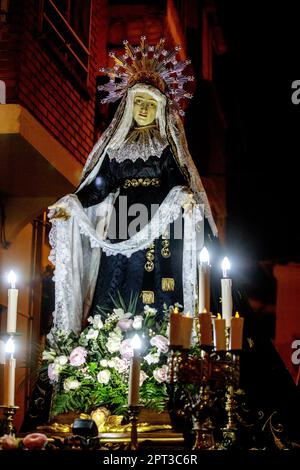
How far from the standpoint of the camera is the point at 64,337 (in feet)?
22.8

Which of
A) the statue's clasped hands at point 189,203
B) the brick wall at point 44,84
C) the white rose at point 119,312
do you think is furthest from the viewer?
the brick wall at point 44,84

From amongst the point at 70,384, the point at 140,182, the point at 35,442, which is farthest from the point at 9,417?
the point at 140,182

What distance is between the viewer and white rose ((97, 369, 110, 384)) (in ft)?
21.7

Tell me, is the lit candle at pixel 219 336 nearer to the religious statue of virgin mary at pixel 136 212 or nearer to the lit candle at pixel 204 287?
the lit candle at pixel 204 287

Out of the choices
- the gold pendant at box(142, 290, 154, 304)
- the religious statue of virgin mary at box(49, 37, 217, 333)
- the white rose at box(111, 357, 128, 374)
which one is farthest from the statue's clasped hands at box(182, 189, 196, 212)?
the white rose at box(111, 357, 128, 374)

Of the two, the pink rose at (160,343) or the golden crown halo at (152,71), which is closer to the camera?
the pink rose at (160,343)

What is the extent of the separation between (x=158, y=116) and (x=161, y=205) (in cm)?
96

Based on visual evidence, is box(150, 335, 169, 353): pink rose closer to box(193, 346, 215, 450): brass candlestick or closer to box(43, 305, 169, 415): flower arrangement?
box(43, 305, 169, 415): flower arrangement

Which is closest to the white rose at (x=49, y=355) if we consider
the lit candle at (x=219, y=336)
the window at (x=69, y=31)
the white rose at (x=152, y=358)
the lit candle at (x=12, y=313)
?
the white rose at (x=152, y=358)

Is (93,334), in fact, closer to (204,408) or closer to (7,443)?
(204,408)

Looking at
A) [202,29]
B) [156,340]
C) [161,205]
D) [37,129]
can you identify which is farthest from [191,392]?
[202,29]

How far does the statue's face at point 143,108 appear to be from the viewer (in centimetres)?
787

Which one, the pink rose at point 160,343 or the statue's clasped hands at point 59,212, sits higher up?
the statue's clasped hands at point 59,212
